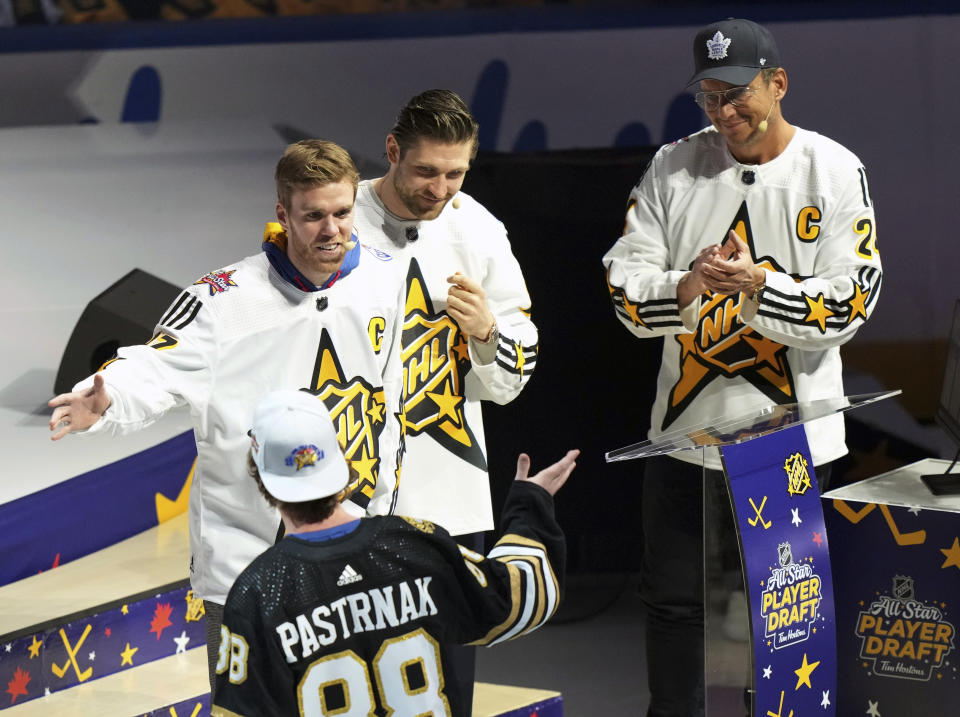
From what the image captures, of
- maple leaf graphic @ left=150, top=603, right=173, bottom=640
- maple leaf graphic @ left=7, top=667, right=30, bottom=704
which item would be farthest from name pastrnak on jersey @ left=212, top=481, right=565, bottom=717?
maple leaf graphic @ left=150, top=603, right=173, bottom=640

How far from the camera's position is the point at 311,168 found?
2.36m

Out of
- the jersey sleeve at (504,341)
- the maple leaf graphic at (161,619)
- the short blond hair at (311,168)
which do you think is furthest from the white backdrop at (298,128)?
the short blond hair at (311,168)

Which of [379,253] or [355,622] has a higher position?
[379,253]

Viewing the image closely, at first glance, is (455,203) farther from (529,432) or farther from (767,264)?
(529,432)

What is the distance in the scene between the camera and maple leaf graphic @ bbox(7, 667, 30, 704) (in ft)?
10.4

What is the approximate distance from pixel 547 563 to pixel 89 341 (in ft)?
9.38

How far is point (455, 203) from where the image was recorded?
2.74m

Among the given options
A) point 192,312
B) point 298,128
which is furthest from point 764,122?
point 298,128

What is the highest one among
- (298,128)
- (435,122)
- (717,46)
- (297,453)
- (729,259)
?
(298,128)

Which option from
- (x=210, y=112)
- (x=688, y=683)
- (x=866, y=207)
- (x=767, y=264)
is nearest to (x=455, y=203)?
(x=767, y=264)

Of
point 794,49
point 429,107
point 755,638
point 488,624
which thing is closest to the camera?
point 488,624

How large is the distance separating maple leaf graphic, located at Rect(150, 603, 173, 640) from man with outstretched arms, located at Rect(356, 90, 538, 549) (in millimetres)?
1125

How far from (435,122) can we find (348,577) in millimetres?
993

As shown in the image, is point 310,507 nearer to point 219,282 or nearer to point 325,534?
point 325,534
